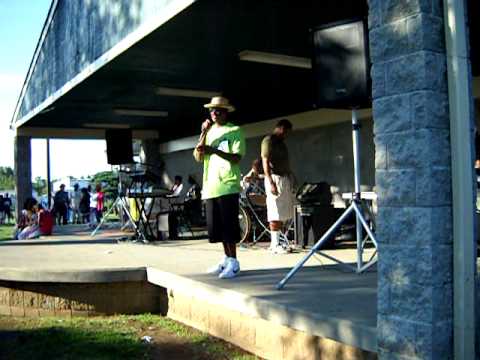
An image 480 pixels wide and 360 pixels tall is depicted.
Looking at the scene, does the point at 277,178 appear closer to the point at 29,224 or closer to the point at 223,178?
the point at 223,178

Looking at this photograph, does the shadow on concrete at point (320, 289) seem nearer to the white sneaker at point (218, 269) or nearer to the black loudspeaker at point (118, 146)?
the white sneaker at point (218, 269)

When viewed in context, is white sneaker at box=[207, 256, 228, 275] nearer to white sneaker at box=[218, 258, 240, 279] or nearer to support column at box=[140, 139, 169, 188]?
white sneaker at box=[218, 258, 240, 279]

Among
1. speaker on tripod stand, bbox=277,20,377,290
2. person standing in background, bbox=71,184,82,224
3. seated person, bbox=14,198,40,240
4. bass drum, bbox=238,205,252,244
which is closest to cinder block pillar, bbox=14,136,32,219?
seated person, bbox=14,198,40,240

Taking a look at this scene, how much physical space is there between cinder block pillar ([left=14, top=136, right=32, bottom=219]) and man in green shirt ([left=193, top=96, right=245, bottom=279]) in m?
11.1

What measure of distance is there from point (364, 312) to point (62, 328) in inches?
122

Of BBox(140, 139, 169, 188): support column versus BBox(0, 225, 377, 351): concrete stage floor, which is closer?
BBox(0, 225, 377, 351): concrete stage floor

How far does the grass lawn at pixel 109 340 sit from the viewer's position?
4188 mm

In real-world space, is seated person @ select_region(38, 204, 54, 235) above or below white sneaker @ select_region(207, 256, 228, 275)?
above

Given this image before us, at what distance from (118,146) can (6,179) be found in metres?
65.3

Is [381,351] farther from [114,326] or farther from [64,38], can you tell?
A: [64,38]

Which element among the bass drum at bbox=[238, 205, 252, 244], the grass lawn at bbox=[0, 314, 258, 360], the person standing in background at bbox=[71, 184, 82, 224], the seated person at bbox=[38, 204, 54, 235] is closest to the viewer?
the grass lawn at bbox=[0, 314, 258, 360]

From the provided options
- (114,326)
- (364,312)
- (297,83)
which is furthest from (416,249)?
(297,83)

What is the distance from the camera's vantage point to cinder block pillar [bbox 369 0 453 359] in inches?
93.8

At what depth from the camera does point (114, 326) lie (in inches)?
199
